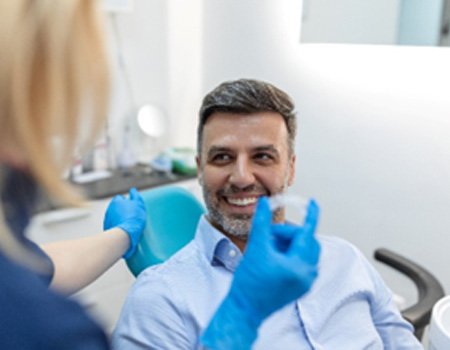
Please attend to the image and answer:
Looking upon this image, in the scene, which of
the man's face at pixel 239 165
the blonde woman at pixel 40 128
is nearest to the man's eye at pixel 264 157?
the man's face at pixel 239 165

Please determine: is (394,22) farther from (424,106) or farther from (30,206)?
(30,206)

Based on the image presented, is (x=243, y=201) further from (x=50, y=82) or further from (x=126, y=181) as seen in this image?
(x=126, y=181)

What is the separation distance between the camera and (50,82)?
21.8 inches

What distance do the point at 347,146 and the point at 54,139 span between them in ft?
5.92

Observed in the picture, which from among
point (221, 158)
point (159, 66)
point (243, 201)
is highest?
point (159, 66)

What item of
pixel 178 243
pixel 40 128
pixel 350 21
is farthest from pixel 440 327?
pixel 350 21

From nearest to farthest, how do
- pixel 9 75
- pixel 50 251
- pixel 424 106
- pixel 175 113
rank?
pixel 9 75 → pixel 50 251 → pixel 424 106 → pixel 175 113

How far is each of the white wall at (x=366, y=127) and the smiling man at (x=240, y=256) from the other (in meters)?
0.71

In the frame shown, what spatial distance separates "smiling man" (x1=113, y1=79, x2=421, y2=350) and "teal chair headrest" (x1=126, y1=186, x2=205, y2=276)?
0.80 ft

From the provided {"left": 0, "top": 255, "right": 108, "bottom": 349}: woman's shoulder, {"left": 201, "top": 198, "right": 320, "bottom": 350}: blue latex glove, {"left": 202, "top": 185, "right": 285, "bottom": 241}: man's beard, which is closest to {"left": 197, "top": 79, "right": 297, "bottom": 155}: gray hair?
{"left": 202, "top": 185, "right": 285, "bottom": 241}: man's beard

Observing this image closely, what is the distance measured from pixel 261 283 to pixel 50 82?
404 mm

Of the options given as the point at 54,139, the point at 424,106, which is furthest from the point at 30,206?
the point at 424,106

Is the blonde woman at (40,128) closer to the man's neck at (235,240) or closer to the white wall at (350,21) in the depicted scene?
the man's neck at (235,240)

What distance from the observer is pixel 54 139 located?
58 cm
